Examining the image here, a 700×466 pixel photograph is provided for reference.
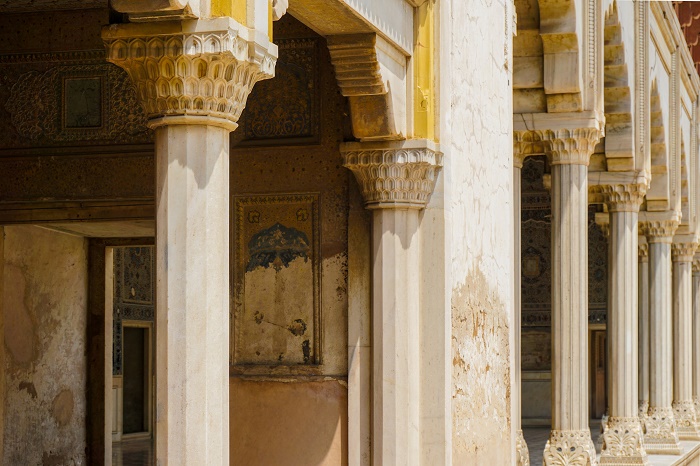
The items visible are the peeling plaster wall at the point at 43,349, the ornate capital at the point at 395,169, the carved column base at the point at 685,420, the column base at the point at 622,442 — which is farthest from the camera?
the carved column base at the point at 685,420

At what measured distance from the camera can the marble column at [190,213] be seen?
12.7 feet

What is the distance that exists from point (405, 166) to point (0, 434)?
149 inches

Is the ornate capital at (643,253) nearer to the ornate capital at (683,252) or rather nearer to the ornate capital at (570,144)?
the ornate capital at (683,252)

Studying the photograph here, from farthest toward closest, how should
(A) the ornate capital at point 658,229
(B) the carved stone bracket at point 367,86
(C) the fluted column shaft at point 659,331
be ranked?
(A) the ornate capital at point 658,229 → (C) the fluted column shaft at point 659,331 → (B) the carved stone bracket at point 367,86

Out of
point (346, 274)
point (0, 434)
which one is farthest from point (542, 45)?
point (0, 434)

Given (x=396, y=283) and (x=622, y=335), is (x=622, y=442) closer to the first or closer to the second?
(x=622, y=335)

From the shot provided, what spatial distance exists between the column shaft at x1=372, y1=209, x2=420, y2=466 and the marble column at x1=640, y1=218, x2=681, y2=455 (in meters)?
9.27

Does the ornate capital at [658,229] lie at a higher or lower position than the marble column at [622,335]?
higher

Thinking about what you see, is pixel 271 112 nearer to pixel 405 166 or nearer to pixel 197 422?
pixel 405 166

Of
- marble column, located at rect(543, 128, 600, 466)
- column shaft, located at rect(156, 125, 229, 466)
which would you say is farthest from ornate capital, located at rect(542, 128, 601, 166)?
column shaft, located at rect(156, 125, 229, 466)

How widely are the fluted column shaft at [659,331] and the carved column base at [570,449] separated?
5.31m

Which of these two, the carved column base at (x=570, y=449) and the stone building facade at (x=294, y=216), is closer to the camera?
the stone building facade at (x=294, y=216)

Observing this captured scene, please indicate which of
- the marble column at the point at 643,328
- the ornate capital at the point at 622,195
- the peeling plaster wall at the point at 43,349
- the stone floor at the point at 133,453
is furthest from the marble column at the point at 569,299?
the marble column at the point at 643,328

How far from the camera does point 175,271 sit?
12.7 ft
